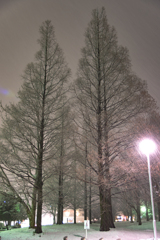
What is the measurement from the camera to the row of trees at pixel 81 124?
11.7 meters

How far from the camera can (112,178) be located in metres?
11.6

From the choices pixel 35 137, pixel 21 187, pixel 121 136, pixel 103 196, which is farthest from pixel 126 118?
pixel 21 187

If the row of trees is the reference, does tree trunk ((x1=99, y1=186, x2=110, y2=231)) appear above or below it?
below

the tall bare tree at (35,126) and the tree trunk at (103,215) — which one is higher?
the tall bare tree at (35,126)

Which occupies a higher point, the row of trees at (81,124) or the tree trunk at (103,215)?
the row of trees at (81,124)

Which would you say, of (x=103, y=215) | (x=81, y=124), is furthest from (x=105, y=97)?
(x=103, y=215)

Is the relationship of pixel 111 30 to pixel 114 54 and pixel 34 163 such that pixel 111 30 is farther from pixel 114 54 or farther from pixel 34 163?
pixel 34 163

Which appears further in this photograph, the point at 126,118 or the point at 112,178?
the point at 126,118

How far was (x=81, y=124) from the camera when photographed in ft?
42.1

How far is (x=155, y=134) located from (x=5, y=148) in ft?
32.3

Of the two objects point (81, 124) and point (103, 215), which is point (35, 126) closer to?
point (81, 124)

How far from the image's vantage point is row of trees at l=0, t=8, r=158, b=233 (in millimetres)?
11742

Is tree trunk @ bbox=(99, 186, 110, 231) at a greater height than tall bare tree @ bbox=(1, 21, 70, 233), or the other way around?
tall bare tree @ bbox=(1, 21, 70, 233)

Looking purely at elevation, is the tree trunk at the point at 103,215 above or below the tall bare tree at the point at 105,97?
below
